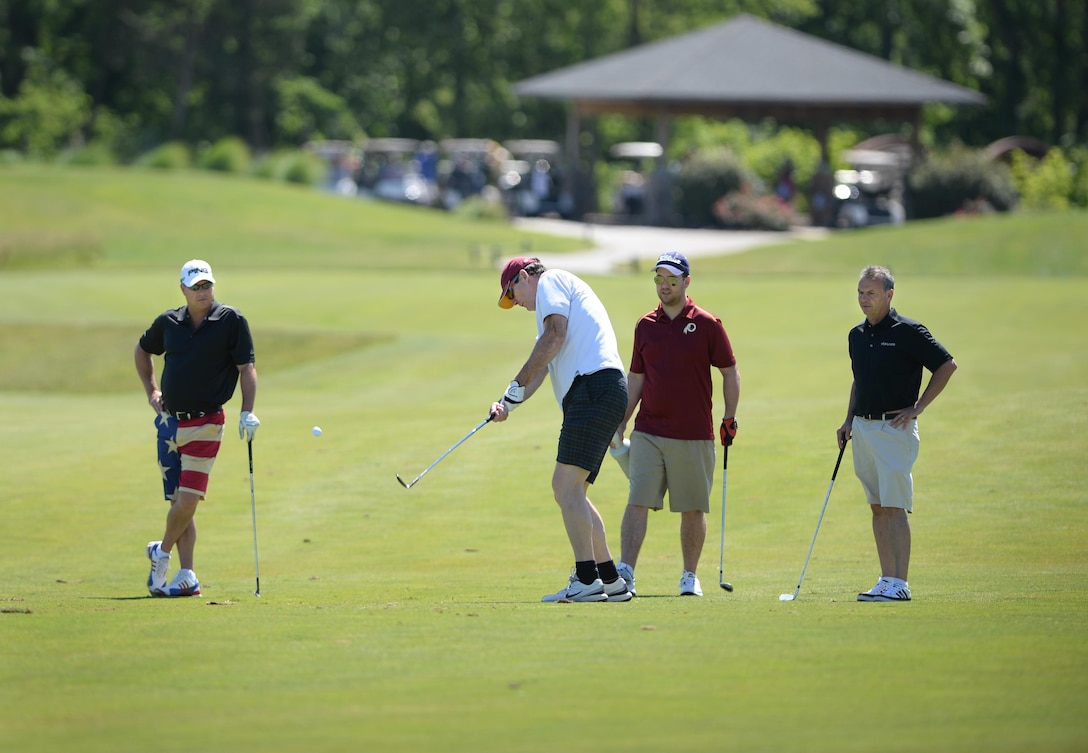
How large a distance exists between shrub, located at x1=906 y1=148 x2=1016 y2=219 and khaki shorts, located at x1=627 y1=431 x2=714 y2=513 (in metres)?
40.1

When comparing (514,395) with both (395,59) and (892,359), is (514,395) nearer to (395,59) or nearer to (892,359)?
(892,359)

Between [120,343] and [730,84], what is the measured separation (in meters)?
33.2

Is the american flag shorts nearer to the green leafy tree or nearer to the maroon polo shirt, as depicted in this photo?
the maroon polo shirt

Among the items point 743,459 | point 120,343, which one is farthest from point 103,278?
point 743,459

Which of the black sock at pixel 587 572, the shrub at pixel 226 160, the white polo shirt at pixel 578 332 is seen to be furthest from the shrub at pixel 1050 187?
the black sock at pixel 587 572

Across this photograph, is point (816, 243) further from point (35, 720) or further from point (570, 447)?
point (35, 720)

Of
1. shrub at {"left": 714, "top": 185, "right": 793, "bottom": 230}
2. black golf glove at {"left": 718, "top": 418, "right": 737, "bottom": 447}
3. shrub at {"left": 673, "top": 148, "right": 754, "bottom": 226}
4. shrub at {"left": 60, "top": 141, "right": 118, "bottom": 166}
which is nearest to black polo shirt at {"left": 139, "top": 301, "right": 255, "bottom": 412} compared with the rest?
black golf glove at {"left": 718, "top": 418, "right": 737, "bottom": 447}

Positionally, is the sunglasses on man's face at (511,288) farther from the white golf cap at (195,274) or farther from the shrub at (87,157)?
the shrub at (87,157)

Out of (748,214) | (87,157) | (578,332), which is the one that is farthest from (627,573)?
(87,157)

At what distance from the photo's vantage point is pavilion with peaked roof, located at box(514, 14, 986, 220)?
174ft

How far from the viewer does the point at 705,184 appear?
51.3 m

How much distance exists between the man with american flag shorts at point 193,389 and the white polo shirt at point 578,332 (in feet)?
6.62

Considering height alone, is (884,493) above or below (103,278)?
below

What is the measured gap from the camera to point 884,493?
926 centimetres
